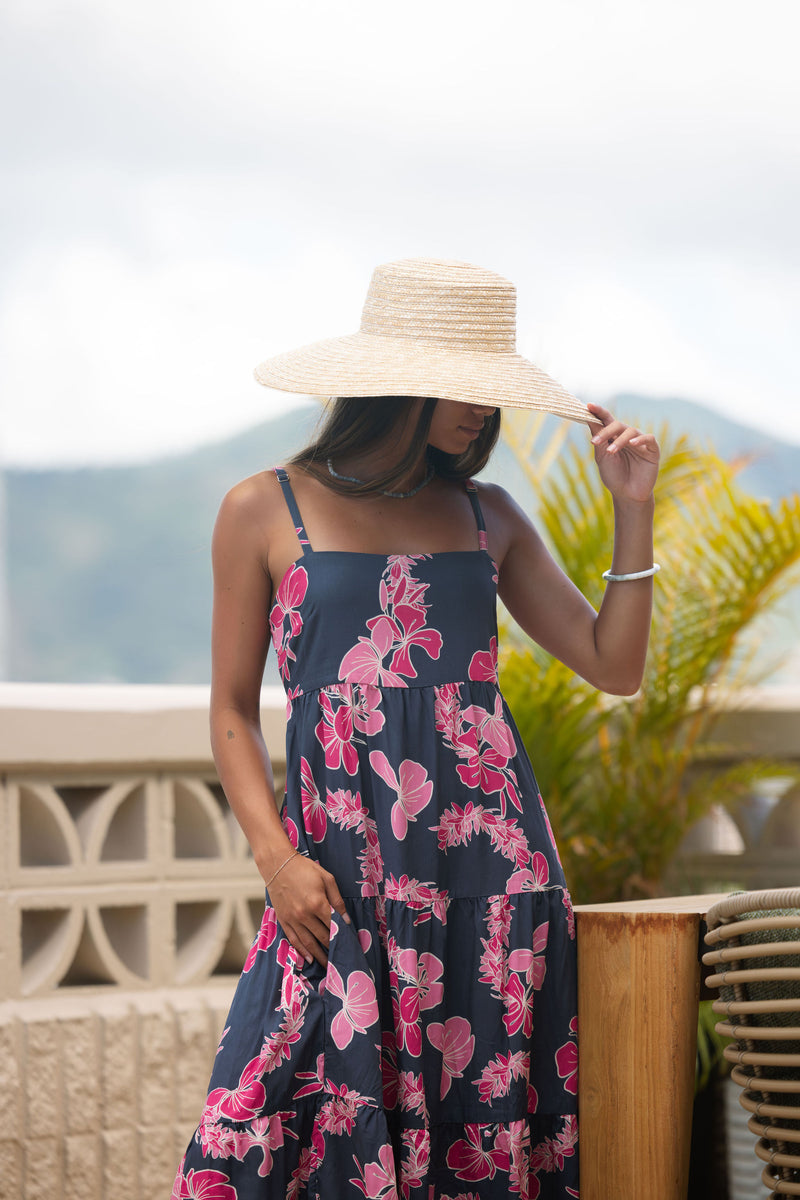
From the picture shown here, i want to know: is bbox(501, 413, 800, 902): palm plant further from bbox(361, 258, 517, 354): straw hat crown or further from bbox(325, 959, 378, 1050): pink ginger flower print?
bbox(325, 959, 378, 1050): pink ginger flower print

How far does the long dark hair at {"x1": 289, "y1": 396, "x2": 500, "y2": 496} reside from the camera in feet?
5.67

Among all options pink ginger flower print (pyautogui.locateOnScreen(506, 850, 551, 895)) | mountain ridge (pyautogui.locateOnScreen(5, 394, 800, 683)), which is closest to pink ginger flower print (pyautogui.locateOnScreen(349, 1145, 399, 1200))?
pink ginger flower print (pyautogui.locateOnScreen(506, 850, 551, 895))

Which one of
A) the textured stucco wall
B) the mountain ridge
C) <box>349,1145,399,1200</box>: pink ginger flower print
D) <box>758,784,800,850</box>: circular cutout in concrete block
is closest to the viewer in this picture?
<box>349,1145,399,1200</box>: pink ginger flower print

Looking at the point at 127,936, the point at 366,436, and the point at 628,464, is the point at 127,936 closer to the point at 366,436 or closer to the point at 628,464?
the point at 366,436

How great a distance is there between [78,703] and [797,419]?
128ft

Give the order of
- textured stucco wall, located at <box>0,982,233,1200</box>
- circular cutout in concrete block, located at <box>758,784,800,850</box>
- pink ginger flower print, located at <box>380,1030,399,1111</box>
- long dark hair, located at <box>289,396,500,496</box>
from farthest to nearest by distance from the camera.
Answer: circular cutout in concrete block, located at <box>758,784,800,850</box> → textured stucco wall, located at <box>0,982,233,1200</box> → long dark hair, located at <box>289,396,500,496</box> → pink ginger flower print, located at <box>380,1030,399,1111</box>

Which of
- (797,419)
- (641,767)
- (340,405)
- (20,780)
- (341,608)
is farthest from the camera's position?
(797,419)

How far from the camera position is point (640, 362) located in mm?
41656

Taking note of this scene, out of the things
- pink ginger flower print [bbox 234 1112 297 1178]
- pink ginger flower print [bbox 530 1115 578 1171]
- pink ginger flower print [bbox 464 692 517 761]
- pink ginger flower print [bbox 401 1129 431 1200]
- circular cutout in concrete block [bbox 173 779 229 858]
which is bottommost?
circular cutout in concrete block [bbox 173 779 229 858]

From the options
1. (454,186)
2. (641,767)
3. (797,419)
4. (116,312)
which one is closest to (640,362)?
(797,419)

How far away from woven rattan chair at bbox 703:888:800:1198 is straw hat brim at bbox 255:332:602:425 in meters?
0.63

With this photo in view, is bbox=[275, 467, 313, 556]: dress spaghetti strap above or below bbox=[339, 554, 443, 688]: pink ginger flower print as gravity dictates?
above

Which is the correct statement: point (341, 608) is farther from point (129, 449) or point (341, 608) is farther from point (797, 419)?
point (129, 449)

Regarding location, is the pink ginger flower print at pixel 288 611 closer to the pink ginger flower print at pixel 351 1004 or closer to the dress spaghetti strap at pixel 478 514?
the dress spaghetti strap at pixel 478 514
